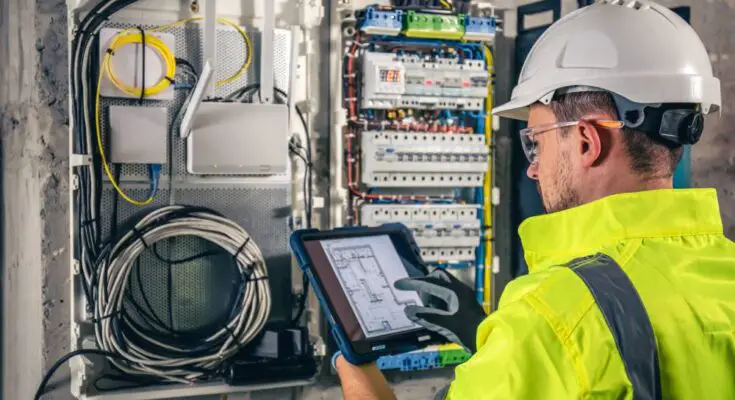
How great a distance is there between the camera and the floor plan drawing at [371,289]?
2.24m

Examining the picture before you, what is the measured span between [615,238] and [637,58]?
15.1 inches

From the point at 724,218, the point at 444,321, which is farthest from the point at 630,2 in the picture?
the point at 724,218

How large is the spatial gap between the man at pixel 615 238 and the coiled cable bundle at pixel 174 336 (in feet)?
4.35

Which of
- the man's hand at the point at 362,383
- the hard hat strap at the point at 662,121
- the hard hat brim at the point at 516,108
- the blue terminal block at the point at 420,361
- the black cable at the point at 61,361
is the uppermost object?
the hard hat brim at the point at 516,108

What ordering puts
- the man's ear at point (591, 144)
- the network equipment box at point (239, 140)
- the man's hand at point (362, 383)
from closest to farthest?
the man's ear at point (591, 144), the man's hand at point (362, 383), the network equipment box at point (239, 140)

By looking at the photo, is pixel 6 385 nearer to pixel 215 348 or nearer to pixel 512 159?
pixel 215 348

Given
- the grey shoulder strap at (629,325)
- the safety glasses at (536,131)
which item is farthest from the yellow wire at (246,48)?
the grey shoulder strap at (629,325)

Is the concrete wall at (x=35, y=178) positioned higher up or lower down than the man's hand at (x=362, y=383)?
higher up

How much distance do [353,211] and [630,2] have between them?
63.0 inches

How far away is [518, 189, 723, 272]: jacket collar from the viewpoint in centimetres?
133

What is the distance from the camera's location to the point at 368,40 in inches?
117

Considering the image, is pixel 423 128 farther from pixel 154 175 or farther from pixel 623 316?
pixel 623 316

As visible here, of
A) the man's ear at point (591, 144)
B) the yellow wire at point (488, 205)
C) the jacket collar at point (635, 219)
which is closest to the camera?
the jacket collar at point (635, 219)

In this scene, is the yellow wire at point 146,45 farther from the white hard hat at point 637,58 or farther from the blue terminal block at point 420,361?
the white hard hat at point 637,58
